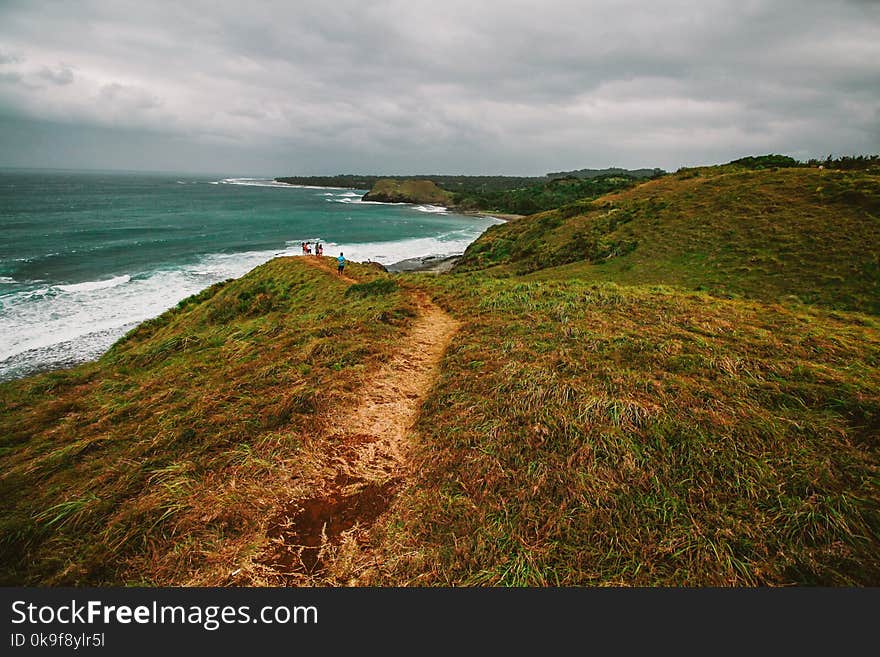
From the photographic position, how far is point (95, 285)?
101ft

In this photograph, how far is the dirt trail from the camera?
3.79 metres

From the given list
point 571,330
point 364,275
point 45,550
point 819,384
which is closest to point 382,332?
point 571,330

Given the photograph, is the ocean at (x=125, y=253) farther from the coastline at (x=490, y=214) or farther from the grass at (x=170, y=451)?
the grass at (x=170, y=451)

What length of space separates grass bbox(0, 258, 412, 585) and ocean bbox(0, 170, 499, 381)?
15812 millimetres

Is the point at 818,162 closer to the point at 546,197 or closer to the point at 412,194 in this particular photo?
the point at 546,197

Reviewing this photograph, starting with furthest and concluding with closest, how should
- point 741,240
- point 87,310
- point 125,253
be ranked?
point 125,253 < point 87,310 < point 741,240

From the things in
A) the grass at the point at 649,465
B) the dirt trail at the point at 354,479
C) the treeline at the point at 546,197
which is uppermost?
the treeline at the point at 546,197

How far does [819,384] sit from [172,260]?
50.4 meters

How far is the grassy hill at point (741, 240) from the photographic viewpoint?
520 inches

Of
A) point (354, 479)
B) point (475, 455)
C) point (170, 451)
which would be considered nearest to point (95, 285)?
point (170, 451)

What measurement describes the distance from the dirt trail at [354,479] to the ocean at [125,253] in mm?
21290

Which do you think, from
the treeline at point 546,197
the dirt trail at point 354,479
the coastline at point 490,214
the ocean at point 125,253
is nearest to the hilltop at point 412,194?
the treeline at point 546,197

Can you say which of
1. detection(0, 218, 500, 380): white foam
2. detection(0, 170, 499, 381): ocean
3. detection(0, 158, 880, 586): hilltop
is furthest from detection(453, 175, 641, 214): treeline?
detection(0, 158, 880, 586): hilltop

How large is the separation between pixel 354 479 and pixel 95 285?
38.3m
